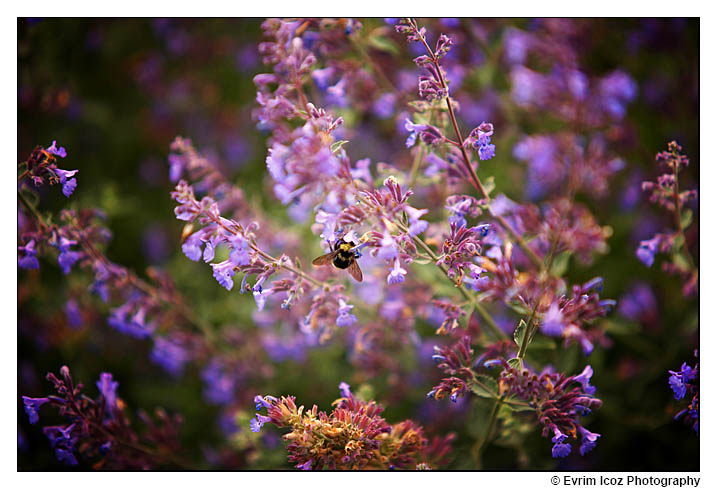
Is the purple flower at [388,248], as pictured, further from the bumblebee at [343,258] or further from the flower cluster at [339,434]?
the flower cluster at [339,434]

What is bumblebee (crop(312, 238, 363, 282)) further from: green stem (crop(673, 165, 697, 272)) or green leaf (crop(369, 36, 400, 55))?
green stem (crop(673, 165, 697, 272))

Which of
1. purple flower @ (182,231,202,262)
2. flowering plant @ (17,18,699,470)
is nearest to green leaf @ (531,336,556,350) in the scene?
flowering plant @ (17,18,699,470)

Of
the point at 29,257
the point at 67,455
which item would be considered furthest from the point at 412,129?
the point at 67,455

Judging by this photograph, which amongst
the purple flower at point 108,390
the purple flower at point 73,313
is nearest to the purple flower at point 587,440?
the purple flower at point 108,390

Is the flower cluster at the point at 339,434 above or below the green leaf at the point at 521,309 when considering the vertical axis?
below

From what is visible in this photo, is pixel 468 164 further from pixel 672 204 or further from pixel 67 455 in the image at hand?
pixel 67 455

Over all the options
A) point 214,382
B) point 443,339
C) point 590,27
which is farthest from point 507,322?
point 590,27

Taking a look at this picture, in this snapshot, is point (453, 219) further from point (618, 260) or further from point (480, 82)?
point (618, 260)
